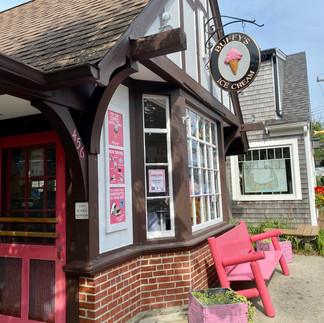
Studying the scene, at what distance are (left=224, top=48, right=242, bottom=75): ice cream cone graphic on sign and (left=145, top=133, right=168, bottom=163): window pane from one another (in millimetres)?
2029

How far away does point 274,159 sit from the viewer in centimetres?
897

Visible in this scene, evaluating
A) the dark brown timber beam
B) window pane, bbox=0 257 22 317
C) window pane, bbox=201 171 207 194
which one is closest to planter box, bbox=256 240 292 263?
window pane, bbox=201 171 207 194

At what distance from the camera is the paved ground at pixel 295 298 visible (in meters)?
3.65

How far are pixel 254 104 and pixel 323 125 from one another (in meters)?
27.7

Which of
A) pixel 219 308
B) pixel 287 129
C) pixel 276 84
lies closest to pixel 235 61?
pixel 219 308

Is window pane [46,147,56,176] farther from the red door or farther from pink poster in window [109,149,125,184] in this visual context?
pink poster in window [109,149,125,184]

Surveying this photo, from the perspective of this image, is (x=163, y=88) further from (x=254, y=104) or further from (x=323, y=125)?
(x=323, y=125)

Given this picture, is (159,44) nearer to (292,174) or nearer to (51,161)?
(51,161)

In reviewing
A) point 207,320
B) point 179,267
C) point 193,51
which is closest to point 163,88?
point 193,51

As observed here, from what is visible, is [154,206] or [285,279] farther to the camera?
[285,279]

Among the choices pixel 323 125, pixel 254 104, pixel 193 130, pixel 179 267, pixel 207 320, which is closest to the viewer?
pixel 207 320

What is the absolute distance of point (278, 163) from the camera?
889 centimetres

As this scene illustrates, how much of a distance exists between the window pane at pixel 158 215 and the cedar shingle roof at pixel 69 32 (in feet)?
6.86

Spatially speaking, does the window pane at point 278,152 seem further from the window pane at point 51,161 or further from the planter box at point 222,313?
the window pane at point 51,161
